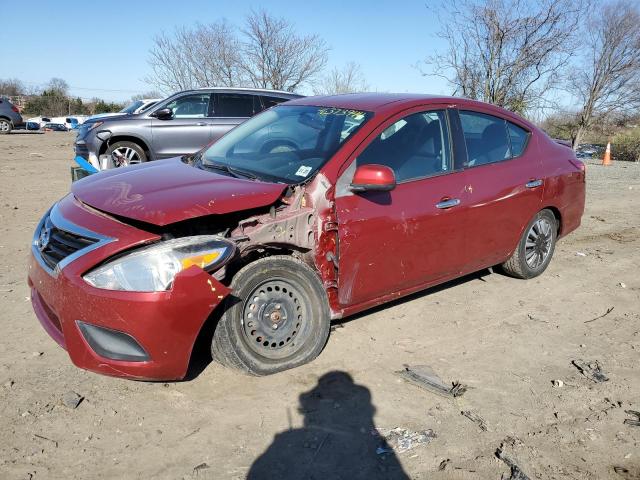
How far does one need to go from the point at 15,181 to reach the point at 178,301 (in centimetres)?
914

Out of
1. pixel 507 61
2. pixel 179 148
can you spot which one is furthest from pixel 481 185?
pixel 507 61

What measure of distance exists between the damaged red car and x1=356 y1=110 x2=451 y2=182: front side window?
12 millimetres

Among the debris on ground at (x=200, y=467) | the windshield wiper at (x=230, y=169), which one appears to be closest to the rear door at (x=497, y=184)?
the windshield wiper at (x=230, y=169)

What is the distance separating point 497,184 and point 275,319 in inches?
91.4

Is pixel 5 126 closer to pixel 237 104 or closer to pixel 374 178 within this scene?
pixel 237 104

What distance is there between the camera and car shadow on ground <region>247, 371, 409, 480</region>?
2586 mm

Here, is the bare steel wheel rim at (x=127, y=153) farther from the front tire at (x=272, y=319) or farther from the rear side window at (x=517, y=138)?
the front tire at (x=272, y=319)

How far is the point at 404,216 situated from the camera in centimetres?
380

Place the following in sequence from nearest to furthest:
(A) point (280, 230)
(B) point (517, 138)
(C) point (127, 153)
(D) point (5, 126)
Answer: (A) point (280, 230)
(B) point (517, 138)
(C) point (127, 153)
(D) point (5, 126)

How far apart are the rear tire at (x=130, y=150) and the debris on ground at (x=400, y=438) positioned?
8014 mm

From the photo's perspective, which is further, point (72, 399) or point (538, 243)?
point (538, 243)

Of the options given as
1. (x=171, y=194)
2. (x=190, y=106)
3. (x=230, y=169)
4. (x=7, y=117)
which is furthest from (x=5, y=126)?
(x=171, y=194)

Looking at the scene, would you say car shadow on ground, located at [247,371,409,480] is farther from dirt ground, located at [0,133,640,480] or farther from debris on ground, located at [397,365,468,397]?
debris on ground, located at [397,365,468,397]

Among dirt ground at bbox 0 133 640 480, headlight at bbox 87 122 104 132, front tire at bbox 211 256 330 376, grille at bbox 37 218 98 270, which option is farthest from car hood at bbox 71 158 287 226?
headlight at bbox 87 122 104 132
